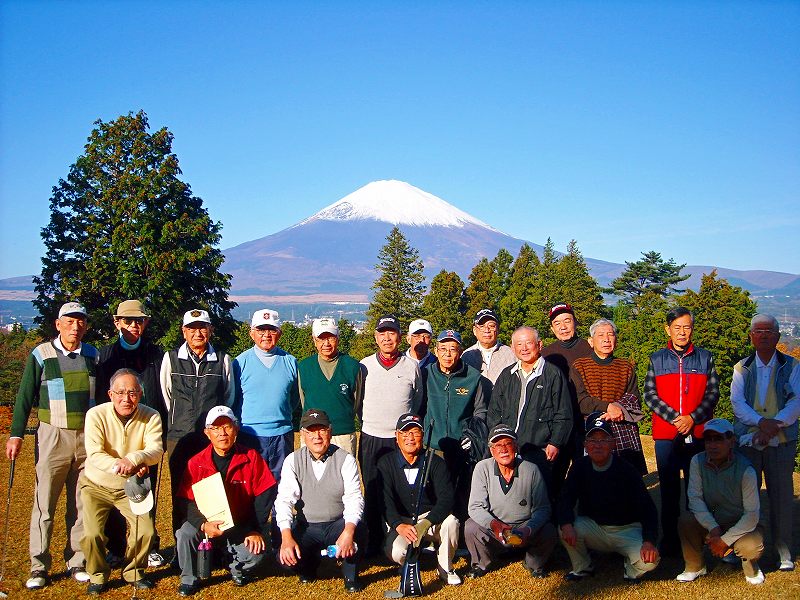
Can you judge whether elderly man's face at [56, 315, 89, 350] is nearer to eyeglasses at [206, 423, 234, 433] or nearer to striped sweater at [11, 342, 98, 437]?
striped sweater at [11, 342, 98, 437]

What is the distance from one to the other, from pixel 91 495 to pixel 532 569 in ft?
11.7

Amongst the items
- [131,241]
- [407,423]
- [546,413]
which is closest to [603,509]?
[546,413]

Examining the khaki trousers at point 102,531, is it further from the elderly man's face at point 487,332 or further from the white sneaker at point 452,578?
the elderly man's face at point 487,332

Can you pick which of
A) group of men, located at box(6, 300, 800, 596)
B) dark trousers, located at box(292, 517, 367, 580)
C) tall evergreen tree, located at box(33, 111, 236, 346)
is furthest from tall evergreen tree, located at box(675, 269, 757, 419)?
dark trousers, located at box(292, 517, 367, 580)

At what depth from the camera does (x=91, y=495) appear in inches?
211

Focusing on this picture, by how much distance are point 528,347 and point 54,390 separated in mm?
3938

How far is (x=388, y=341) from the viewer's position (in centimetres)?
646

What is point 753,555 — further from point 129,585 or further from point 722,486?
point 129,585

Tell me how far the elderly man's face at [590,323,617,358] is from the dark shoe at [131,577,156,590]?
13.9ft

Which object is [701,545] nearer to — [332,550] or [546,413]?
[546,413]

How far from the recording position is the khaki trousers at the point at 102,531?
17.4 ft

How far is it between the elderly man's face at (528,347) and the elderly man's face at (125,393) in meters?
3.14

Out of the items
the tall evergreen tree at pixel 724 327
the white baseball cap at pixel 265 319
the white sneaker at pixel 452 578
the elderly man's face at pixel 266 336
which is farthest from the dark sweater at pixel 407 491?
the tall evergreen tree at pixel 724 327

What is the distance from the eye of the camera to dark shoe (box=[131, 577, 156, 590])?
5.30 meters
